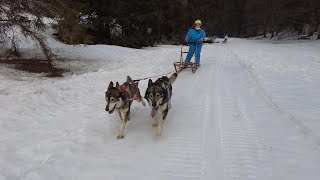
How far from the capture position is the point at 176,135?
228 inches

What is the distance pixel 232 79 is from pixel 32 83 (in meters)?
7.47

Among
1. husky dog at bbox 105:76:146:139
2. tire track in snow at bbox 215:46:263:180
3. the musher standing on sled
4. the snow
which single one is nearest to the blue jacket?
the musher standing on sled

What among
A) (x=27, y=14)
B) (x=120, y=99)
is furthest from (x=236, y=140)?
(x=27, y=14)

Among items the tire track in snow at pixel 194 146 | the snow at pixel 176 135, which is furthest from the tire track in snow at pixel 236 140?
the tire track in snow at pixel 194 146

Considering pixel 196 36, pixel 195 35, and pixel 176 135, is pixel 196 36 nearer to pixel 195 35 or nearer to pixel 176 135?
pixel 195 35

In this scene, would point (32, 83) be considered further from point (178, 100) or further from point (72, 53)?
point (72, 53)

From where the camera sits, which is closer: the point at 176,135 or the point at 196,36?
the point at 176,135

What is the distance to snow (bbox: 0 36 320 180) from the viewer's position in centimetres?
445

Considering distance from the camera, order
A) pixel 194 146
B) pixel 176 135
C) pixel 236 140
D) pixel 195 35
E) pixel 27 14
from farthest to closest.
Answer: pixel 27 14, pixel 195 35, pixel 176 135, pixel 236 140, pixel 194 146

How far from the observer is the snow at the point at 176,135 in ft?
14.6

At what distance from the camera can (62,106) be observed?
7.70 m

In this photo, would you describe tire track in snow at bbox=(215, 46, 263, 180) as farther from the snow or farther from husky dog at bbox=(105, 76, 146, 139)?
husky dog at bbox=(105, 76, 146, 139)

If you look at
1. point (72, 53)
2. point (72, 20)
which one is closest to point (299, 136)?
point (72, 20)

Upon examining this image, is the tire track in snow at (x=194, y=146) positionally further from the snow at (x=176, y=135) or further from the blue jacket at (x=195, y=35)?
the blue jacket at (x=195, y=35)
